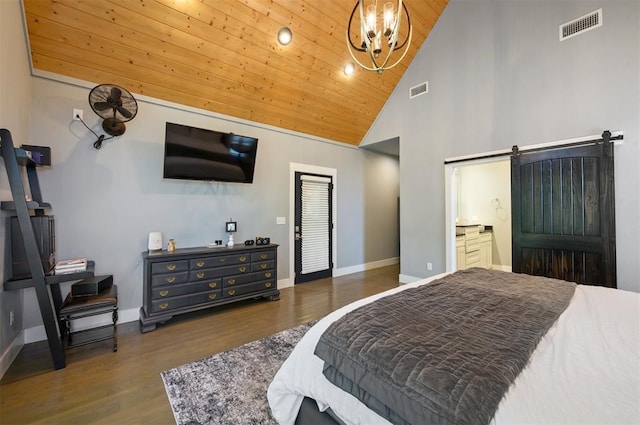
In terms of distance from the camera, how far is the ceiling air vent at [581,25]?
300 cm

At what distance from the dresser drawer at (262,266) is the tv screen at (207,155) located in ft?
4.20

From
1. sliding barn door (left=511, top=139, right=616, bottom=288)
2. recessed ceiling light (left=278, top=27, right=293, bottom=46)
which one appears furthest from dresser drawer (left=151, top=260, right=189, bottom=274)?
sliding barn door (left=511, top=139, right=616, bottom=288)

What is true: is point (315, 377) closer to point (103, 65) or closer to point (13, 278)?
point (13, 278)

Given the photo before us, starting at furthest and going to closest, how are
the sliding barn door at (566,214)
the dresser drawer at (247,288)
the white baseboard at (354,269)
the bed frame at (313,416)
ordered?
the white baseboard at (354,269) < the dresser drawer at (247,288) < the sliding barn door at (566,214) < the bed frame at (313,416)

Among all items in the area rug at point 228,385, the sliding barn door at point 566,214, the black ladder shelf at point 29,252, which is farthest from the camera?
the sliding barn door at point 566,214

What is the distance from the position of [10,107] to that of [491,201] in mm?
7431

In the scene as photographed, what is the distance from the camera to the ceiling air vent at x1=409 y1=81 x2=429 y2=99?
4.57 metres

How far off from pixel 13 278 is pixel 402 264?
16.3 ft

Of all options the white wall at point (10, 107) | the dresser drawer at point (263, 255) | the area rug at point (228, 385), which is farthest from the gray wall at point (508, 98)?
the white wall at point (10, 107)

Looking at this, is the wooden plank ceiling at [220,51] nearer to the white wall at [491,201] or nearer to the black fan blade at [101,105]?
the black fan blade at [101,105]

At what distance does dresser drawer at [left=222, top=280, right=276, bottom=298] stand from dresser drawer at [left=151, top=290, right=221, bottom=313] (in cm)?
12

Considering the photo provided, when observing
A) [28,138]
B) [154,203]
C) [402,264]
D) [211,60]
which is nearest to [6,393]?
[154,203]

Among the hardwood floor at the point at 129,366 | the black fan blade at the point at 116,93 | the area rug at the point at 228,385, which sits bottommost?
the hardwood floor at the point at 129,366

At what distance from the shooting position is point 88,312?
2.45m
